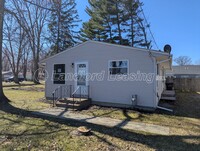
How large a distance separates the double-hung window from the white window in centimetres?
347

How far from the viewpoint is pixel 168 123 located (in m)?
5.90

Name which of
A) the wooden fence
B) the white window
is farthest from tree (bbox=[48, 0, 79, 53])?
the white window

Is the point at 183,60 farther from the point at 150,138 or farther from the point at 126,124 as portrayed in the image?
the point at 150,138

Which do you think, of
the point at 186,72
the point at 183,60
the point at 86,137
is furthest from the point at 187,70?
the point at 183,60

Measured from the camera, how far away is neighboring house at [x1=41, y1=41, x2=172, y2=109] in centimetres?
791

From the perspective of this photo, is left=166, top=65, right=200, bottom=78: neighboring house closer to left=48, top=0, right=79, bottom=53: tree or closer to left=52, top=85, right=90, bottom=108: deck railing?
left=48, top=0, right=79, bottom=53: tree

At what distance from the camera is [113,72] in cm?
878

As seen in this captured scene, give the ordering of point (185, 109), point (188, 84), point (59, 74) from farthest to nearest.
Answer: point (188, 84) → point (59, 74) → point (185, 109)

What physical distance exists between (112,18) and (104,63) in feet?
50.8

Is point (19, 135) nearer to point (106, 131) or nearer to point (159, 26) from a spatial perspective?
point (106, 131)

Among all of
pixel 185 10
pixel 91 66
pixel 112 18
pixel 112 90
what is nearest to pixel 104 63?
pixel 91 66

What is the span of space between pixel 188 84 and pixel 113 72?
12144 millimetres

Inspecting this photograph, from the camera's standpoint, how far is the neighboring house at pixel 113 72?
7.91 metres

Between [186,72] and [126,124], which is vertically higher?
[186,72]
